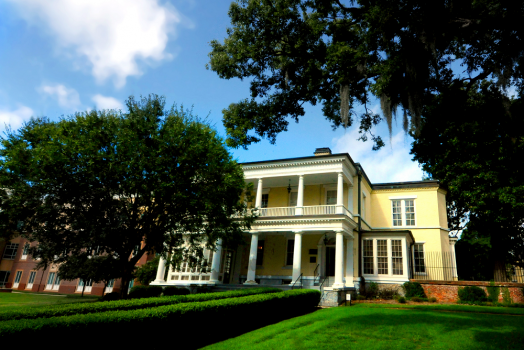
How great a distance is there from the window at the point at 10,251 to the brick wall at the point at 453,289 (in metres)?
44.9

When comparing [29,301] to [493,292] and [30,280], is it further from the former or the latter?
[493,292]

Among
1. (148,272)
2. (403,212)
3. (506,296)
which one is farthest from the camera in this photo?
(148,272)

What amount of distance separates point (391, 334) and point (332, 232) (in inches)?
514

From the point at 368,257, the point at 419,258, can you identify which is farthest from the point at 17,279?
the point at 419,258

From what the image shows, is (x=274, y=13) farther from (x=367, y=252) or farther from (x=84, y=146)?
(x=367, y=252)

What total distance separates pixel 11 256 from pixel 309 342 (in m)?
45.5

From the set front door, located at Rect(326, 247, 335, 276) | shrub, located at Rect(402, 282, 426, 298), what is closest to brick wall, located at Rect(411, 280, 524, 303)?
shrub, located at Rect(402, 282, 426, 298)

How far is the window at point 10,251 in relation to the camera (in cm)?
3997

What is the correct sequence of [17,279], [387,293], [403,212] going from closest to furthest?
[387,293]
[403,212]
[17,279]

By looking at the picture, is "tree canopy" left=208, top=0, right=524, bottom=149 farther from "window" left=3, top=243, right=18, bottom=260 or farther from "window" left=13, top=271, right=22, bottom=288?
"window" left=3, top=243, right=18, bottom=260

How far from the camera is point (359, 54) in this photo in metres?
7.61

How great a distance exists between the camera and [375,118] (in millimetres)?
9781

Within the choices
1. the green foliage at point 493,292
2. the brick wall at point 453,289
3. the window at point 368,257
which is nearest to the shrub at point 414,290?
the brick wall at point 453,289

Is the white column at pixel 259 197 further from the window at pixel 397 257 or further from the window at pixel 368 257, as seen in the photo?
the window at pixel 397 257
